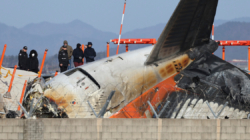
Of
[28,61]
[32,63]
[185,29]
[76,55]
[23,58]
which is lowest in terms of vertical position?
[32,63]

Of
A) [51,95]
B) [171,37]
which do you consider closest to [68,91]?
[51,95]

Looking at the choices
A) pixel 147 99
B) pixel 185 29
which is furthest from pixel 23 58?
pixel 185 29

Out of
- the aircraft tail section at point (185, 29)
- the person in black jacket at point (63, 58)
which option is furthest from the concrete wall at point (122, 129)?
the person in black jacket at point (63, 58)

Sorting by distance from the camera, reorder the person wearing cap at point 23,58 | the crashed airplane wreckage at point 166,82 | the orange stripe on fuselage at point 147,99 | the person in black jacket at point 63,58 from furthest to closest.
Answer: the person wearing cap at point 23,58 → the person in black jacket at point 63,58 → the crashed airplane wreckage at point 166,82 → the orange stripe on fuselage at point 147,99

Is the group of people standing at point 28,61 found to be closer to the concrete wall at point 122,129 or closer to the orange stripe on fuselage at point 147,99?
the orange stripe on fuselage at point 147,99

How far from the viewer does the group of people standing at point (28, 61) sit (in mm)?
23953

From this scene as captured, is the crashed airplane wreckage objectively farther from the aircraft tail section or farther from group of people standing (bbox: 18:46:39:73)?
group of people standing (bbox: 18:46:39:73)

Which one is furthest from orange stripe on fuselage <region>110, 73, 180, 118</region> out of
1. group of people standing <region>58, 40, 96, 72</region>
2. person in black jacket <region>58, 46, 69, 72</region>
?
person in black jacket <region>58, 46, 69, 72</region>

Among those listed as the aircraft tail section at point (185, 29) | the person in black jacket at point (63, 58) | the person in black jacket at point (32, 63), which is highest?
the aircraft tail section at point (185, 29)

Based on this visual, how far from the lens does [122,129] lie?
1169cm

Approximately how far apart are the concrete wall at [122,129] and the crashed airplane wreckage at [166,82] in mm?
1631

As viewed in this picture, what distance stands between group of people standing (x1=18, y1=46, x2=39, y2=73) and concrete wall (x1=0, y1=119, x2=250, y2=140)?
12.9 m

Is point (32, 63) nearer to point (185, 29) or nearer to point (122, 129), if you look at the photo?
point (185, 29)

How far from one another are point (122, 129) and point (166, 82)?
15.3ft
